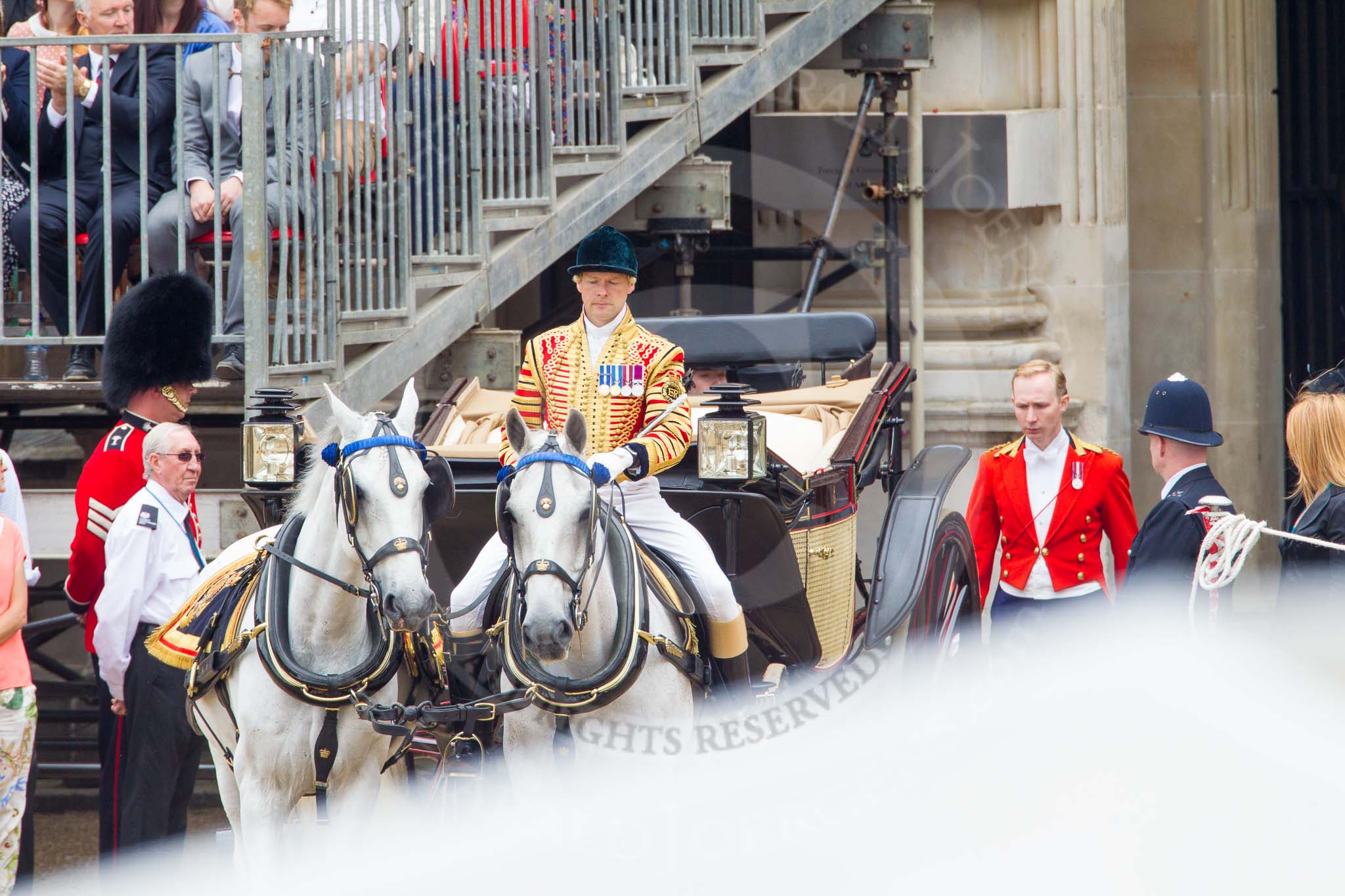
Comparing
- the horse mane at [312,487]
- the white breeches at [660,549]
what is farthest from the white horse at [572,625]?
the horse mane at [312,487]

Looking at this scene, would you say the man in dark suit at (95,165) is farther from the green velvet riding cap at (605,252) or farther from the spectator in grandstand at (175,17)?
the green velvet riding cap at (605,252)

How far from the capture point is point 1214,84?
9586mm

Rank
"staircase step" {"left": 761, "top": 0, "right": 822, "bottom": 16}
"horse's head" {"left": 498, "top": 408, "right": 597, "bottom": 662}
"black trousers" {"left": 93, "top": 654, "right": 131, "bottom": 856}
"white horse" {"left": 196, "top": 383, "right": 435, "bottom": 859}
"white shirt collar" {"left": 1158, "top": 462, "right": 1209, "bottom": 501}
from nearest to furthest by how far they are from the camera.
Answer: "horse's head" {"left": 498, "top": 408, "right": 597, "bottom": 662}, "white horse" {"left": 196, "top": 383, "right": 435, "bottom": 859}, "white shirt collar" {"left": 1158, "top": 462, "right": 1209, "bottom": 501}, "black trousers" {"left": 93, "top": 654, "right": 131, "bottom": 856}, "staircase step" {"left": 761, "top": 0, "right": 822, "bottom": 16}

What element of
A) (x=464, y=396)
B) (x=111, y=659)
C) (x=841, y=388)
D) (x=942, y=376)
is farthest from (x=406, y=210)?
(x=942, y=376)

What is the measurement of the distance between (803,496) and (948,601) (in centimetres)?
129

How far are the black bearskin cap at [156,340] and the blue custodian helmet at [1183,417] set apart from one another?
10.6 feet

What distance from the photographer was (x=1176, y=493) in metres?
4.88

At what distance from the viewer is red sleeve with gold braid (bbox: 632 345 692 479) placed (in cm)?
464

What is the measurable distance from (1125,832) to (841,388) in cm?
496

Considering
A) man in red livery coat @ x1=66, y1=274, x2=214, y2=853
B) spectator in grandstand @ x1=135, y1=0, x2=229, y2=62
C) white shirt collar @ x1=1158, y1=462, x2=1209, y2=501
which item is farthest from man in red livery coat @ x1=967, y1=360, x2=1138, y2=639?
spectator in grandstand @ x1=135, y1=0, x2=229, y2=62

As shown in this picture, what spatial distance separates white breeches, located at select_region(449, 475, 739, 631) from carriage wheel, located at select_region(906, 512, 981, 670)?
1069 millimetres

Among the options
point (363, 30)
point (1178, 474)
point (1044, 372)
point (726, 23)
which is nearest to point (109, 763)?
point (363, 30)

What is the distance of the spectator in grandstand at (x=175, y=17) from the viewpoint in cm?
718

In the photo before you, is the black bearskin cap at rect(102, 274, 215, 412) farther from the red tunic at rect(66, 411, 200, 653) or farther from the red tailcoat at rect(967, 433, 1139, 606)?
the red tailcoat at rect(967, 433, 1139, 606)
